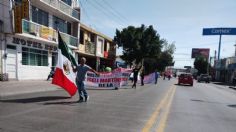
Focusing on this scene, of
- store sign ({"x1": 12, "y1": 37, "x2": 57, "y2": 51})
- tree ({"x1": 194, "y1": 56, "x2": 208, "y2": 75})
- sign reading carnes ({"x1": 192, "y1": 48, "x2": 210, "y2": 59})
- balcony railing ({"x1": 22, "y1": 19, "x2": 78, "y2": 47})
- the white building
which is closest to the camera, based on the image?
the white building

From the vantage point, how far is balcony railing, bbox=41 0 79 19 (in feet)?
90.6

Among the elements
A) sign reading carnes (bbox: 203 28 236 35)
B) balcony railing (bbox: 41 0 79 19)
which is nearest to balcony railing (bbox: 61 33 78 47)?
balcony railing (bbox: 41 0 79 19)

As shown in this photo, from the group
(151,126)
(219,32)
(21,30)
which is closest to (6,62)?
(21,30)

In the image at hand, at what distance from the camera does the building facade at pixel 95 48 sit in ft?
128

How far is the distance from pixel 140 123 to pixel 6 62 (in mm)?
17200

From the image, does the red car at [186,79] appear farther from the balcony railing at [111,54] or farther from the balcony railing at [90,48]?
the balcony railing at [111,54]

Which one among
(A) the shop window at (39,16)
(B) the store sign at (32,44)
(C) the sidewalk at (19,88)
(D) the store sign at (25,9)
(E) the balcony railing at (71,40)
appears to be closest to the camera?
(C) the sidewalk at (19,88)

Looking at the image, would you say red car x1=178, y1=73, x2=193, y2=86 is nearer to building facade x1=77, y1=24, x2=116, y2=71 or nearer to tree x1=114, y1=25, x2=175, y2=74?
building facade x1=77, y1=24, x2=116, y2=71

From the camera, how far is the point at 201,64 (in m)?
113

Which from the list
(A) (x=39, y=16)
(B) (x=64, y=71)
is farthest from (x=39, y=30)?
(B) (x=64, y=71)

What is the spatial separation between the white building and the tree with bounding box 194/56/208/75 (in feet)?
284

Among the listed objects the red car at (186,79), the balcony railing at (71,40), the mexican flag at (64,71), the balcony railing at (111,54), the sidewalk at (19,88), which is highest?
the balcony railing at (71,40)

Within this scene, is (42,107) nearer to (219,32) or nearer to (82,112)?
(82,112)

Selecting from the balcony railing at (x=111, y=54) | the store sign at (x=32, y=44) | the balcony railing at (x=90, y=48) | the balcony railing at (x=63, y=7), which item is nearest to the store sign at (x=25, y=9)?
the store sign at (x=32, y=44)
